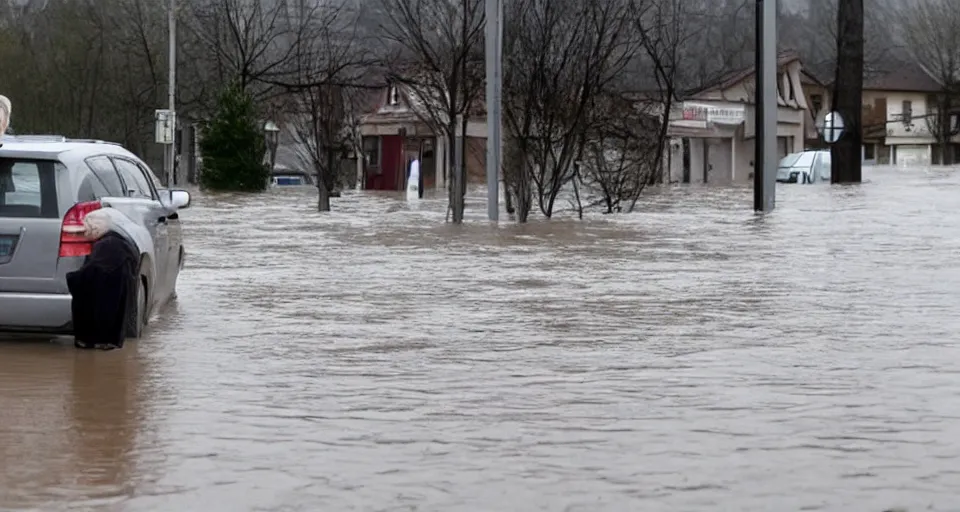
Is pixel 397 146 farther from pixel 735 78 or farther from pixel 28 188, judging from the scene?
pixel 28 188

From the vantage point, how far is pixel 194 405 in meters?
9.01

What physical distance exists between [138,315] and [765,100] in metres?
21.8

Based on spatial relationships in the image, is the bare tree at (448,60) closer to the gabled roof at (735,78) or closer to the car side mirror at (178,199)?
the car side mirror at (178,199)

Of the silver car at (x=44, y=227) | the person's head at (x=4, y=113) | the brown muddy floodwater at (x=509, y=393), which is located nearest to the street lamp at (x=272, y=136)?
the brown muddy floodwater at (x=509, y=393)

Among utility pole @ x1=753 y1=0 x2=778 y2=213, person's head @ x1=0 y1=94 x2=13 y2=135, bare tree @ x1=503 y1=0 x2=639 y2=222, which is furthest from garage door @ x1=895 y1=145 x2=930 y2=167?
person's head @ x1=0 y1=94 x2=13 y2=135

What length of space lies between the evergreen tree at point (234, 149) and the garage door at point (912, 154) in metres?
69.9

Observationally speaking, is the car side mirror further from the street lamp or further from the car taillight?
the street lamp

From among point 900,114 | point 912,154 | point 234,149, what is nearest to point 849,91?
point 234,149

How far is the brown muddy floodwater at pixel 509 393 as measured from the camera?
6.87 m

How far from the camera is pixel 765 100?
31.9 m

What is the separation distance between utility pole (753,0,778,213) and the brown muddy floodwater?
1283 centimetres

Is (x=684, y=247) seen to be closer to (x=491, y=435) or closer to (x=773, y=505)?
(x=491, y=435)

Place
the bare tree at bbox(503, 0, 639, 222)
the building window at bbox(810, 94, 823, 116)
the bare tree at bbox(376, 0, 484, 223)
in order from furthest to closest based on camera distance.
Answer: the building window at bbox(810, 94, 823, 116), the bare tree at bbox(376, 0, 484, 223), the bare tree at bbox(503, 0, 639, 222)

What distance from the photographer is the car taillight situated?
1089cm
